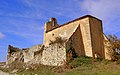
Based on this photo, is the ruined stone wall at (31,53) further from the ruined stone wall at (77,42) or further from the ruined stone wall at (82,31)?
the ruined stone wall at (77,42)

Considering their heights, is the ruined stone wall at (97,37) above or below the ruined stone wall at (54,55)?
above

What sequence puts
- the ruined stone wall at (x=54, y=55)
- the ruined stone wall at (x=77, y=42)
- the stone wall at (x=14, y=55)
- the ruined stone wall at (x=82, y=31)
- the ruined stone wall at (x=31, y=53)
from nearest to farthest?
the ruined stone wall at (x=54, y=55)
the ruined stone wall at (x=77, y=42)
the ruined stone wall at (x=82, y=31)
the ruined stone wall at (x=31, y=53)
the stone wall at (x=14, y=55)

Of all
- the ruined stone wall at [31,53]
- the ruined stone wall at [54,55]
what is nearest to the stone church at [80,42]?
the ruined stone wall at [54,55]

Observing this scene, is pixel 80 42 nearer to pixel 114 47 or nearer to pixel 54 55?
pixel 54 55

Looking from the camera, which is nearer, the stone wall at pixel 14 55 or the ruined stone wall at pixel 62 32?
the ruined stone wall at pixel 62 32

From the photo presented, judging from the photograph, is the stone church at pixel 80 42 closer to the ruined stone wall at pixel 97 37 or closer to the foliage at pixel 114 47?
the ruined stone wall at pixel 97 37

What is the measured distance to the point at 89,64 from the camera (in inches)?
840

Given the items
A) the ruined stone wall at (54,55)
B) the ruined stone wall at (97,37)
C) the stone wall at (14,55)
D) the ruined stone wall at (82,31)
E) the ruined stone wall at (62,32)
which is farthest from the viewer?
the stone wall at (14,55)

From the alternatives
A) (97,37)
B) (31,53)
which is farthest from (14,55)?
(97,37)

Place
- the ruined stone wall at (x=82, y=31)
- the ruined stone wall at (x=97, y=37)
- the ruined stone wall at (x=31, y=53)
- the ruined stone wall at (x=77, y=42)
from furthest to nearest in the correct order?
the ruined stone wall at (x=31, y=53) < the ruined stone wall at (x=97, y=37) < the ruined stone wall at (x=82, y=31) < the ruined stone wall at (x=77, y=42)

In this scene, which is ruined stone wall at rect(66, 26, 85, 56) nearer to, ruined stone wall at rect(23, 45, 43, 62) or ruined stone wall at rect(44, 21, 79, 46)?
ruined stone wall at rect(44, 21, 79, 46)

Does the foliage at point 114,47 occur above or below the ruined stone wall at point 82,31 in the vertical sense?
below

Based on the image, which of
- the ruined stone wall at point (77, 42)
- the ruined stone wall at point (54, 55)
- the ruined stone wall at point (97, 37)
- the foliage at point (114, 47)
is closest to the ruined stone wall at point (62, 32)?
the ruined stone wall at point (77, 42)

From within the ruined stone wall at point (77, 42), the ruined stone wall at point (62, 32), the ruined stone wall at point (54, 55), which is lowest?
the ruined stone wall at point (54, 55)
